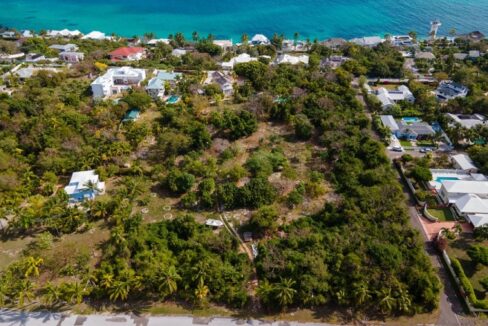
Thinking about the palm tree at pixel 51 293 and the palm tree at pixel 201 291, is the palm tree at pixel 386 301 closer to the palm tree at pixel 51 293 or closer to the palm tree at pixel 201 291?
the palm tree at pixel 201 291

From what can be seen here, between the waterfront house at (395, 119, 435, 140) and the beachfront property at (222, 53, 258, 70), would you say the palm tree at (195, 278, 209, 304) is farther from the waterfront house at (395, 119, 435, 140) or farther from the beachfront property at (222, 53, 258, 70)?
the beachfront property at (222, 53, 258, 70)

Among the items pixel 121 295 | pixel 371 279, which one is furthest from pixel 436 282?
pixel 121 295

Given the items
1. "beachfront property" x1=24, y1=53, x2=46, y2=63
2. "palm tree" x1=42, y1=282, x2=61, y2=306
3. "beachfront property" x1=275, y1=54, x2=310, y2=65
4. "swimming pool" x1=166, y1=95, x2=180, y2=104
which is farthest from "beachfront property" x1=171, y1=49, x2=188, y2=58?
"palm tree" x1=42, y1=282, x2=61, y2=306

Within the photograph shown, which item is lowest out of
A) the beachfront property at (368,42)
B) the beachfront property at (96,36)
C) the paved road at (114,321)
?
the paved road at (114,321)

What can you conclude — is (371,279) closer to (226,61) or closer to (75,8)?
(226,61)

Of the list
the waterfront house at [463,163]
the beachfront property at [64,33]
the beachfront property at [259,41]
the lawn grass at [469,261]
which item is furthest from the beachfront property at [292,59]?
the beachfront property at [64,33]

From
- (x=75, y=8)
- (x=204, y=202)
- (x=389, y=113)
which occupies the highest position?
(x=75, y=8)
